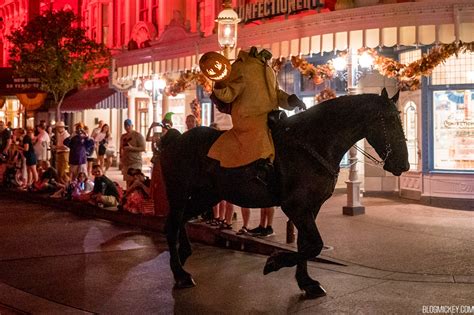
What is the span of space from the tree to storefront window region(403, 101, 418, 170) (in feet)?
45.6

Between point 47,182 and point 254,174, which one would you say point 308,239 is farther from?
point 47,182

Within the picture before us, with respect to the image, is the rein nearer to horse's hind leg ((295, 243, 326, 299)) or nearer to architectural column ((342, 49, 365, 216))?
horse's hind leg ((295, 243, 326, 299))

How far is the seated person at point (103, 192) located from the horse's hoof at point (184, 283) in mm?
7108

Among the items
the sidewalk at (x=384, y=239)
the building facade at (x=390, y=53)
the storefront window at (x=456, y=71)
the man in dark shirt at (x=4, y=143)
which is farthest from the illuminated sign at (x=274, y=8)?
the man in dark shirt at (x=4, y=143)

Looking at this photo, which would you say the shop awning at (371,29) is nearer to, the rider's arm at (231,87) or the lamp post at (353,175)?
the lamp post at (353,175)

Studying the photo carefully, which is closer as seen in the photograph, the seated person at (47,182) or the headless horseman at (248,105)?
the headless horseman at (248,105)

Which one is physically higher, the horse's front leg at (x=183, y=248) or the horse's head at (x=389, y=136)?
the horse's head at (x=389, y=136)

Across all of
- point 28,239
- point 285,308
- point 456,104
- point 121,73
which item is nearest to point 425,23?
point 456,104

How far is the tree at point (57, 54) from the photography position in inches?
1007

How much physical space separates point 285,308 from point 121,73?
51.8ft

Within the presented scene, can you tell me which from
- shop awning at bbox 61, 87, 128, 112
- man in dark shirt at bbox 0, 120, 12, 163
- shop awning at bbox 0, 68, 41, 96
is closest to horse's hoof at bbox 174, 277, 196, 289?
man in dark shirt at bbox 0, 120, 12, 163

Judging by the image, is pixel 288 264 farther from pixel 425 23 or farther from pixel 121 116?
pixel 121 116

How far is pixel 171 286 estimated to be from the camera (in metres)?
7.49

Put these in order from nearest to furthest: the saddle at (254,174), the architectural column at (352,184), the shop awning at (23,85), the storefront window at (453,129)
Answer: the saddle at (254,174) < the architectural column at (352,184) < the storefront window at (453,129) < the shop awning at (23,85)
